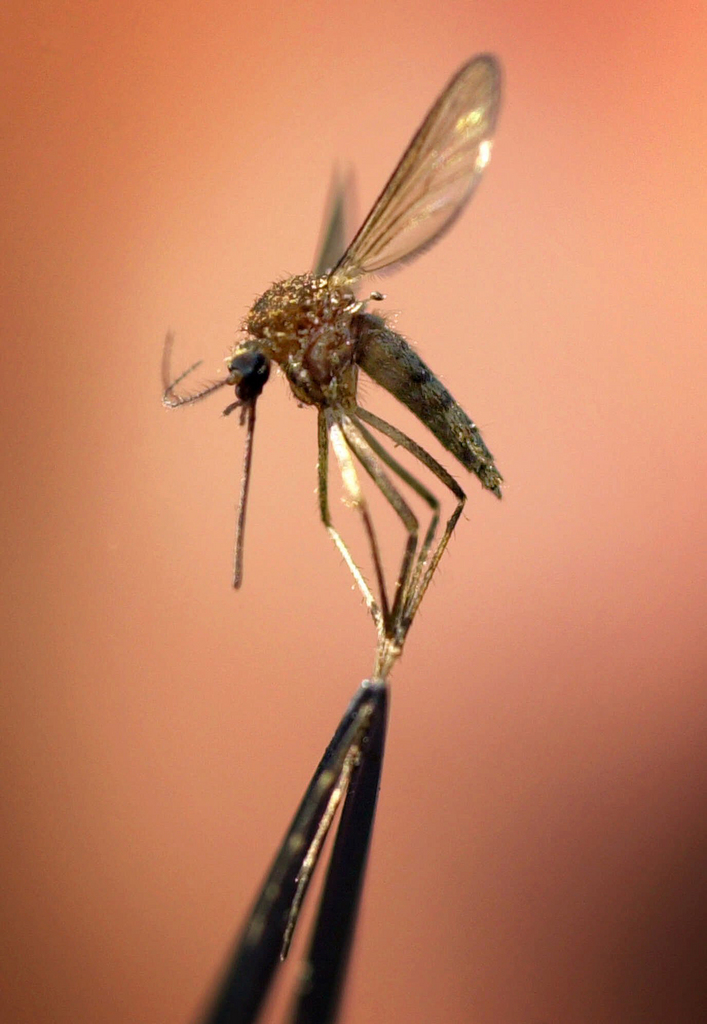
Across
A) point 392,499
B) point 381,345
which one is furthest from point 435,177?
point 392,499

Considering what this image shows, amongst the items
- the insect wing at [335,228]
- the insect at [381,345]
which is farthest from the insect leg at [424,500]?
the insect wing at [335,228]

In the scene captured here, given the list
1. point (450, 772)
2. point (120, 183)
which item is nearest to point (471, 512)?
point (450, 772)

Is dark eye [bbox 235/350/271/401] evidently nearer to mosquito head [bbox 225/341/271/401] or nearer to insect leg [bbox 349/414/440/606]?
mosquito head [bbox 225/341/271/401]

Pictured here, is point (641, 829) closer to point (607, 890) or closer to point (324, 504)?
point (607, 890)

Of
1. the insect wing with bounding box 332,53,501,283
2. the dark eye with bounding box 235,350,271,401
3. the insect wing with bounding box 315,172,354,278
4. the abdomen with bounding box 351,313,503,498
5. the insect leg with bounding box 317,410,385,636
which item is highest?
the insect wing with bounding box 315,172,354,278

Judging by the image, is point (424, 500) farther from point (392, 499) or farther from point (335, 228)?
point (335, 228)

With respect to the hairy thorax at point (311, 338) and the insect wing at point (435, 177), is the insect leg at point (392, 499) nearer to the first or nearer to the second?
the hairy thorax at point (311, 338)

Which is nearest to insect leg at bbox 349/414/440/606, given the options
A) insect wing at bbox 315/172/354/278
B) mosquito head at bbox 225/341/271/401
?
mosquito head at bbox 225/341/271/401
